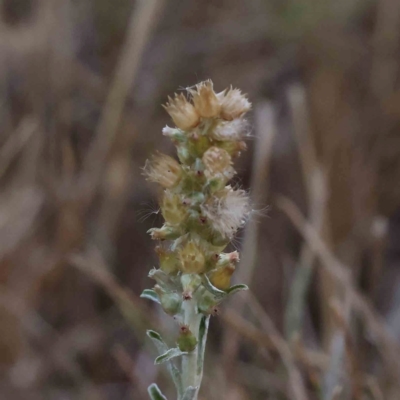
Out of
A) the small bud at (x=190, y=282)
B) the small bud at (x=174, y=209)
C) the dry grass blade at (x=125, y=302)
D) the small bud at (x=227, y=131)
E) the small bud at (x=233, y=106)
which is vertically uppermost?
the dry grass blade at (x=125, y=302)

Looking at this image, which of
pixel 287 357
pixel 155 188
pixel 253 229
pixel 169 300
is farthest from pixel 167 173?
pixel 155 188

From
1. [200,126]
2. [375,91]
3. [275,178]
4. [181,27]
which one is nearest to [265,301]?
[275,178]

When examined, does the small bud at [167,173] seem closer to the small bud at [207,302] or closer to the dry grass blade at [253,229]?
the small bud at [207,302]

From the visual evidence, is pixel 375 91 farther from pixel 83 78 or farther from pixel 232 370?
pixel 232 370

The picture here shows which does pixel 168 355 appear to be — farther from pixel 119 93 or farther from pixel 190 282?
pixel 119 93

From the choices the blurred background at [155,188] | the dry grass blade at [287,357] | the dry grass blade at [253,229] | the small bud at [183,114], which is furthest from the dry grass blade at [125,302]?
the small bud at [183,114]

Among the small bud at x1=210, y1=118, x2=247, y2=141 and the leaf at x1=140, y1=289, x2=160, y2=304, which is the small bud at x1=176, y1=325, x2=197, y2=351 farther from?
the small bud at x1=210, y1=118, x2=247, y2=141

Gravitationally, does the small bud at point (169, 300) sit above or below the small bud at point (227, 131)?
below
